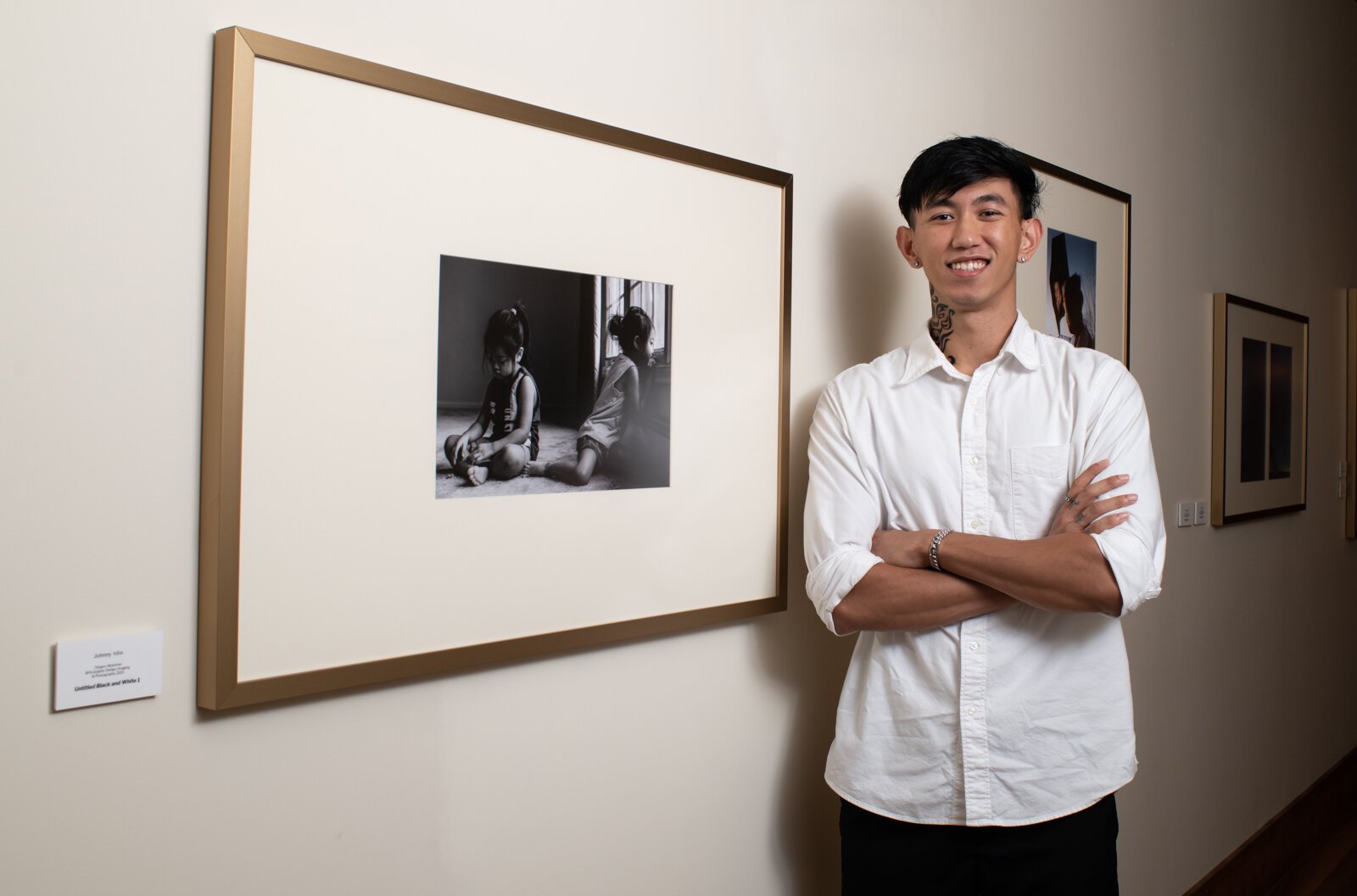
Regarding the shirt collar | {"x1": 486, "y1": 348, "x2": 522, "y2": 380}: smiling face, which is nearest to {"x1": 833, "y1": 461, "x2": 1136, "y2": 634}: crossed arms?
the shirt collar

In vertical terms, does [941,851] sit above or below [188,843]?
below

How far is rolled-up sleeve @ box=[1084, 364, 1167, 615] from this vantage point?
1.43 m

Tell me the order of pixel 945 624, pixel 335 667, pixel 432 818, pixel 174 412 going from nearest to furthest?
pixel 174 412 < pixel 335 667 < pixel 432 818 < pixel 945 624

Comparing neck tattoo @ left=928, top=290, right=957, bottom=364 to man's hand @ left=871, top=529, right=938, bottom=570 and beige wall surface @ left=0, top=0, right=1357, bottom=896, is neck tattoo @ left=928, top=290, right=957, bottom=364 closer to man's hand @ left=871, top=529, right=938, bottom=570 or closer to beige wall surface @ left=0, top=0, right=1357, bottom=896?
beige wall surface @ left=0, top=0, right=1357, bottom=896

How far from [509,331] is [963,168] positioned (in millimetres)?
832

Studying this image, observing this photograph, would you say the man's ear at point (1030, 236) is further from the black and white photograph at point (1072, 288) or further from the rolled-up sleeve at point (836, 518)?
the black and white photograph at point (1072, 288)

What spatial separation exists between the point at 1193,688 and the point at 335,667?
256 cm

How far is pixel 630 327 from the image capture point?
143 cm

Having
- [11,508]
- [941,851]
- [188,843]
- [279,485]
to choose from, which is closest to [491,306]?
[279,485]

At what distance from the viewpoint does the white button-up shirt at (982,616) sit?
1543 millimetres

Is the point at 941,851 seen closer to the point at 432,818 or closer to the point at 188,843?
the point at 432,818

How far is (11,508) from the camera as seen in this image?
93cm

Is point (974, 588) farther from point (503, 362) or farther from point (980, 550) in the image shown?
point (503, 362)

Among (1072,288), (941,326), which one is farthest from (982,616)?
(1072,288)
